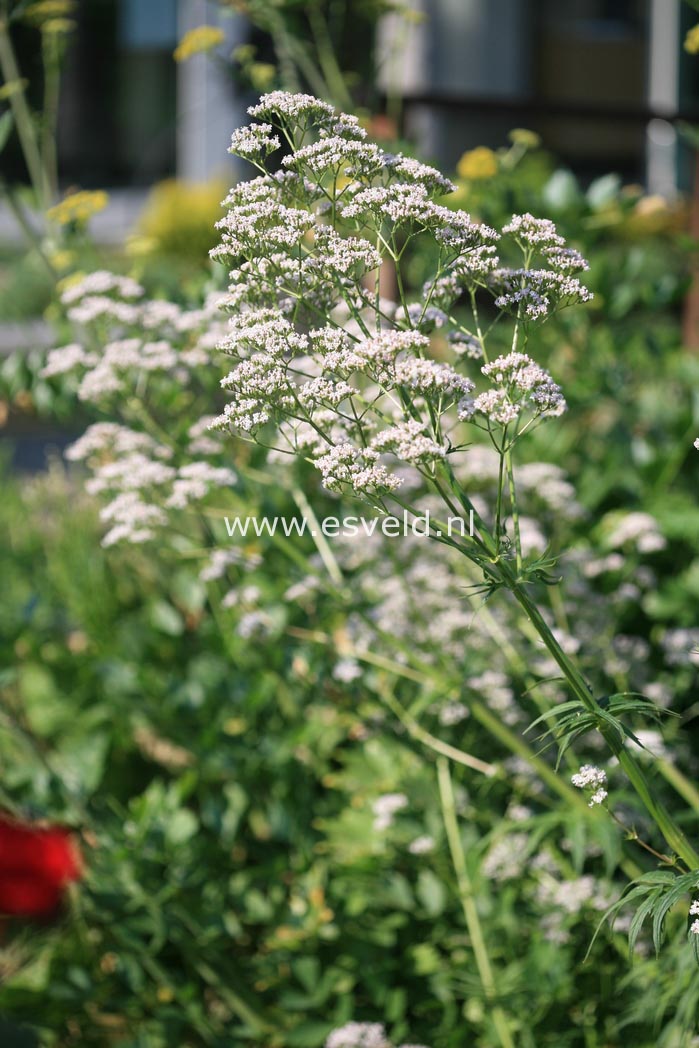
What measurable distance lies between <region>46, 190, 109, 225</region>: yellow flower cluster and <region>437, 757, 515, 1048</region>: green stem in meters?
1.33

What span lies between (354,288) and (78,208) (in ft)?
4.44

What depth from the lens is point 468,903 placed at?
1.94 m

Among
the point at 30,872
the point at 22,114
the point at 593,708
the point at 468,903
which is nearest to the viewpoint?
the point at 593,708

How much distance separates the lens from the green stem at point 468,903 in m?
1.81

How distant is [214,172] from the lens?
1304 centimetres

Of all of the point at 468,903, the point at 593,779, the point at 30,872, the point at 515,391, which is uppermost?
the point at 515,391

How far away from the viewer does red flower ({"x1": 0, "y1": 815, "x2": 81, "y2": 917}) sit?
4.72 ft

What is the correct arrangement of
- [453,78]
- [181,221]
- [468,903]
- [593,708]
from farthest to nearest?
[453,78] → [181,221] → [468,903] → [593,708]

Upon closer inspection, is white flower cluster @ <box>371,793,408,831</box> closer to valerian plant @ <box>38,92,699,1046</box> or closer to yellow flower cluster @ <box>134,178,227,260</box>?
valerian plant @ <box>38,92,699,1046</box>

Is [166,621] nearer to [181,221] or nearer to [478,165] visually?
[478,165]

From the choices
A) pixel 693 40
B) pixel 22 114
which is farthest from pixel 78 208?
pixel 693 40

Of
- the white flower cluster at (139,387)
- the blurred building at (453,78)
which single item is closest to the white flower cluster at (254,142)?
the white flower cluster at (139,387)

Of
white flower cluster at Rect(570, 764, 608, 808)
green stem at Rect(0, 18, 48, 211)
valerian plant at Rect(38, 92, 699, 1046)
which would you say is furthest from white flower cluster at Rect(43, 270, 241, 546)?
white flower cluster at Rect(570, 764, 608, 808)

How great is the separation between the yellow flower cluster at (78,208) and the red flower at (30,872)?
1356mm
